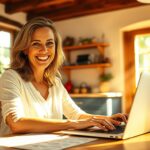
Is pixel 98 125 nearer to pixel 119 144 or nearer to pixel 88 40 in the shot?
pixel 119 144

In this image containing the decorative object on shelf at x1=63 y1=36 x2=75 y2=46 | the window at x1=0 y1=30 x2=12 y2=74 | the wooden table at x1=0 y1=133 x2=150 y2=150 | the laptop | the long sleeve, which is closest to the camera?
the wooden table at x1=0 y1=133 x2=150 y2=150

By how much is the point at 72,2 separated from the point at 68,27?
51 cm

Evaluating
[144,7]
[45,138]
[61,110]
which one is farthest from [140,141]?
[144,7]

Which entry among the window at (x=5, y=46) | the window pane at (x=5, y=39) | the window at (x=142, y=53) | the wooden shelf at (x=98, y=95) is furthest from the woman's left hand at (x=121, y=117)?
the window pane at (x=5, y=39)

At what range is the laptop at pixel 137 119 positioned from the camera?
1220 millimetres

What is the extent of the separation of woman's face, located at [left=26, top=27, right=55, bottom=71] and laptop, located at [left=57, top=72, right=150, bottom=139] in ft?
1.92

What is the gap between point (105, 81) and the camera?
4910mm

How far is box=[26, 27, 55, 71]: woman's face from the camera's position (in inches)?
70.1

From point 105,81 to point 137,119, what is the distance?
365cm

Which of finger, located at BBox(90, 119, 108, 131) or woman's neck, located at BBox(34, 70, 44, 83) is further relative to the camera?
woman's neck, located at BBox(34, 70, 44, 83)

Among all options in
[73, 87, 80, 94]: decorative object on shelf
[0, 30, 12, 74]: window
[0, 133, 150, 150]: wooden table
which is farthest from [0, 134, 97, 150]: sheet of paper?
[0, 30, 12, 74]: window

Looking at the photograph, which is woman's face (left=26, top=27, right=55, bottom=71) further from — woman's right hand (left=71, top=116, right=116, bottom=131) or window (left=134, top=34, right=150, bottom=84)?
window (left=134, top=34, right=150, bottom=84)

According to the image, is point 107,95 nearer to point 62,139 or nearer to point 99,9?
point 99,9

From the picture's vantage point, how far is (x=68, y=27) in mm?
5461
